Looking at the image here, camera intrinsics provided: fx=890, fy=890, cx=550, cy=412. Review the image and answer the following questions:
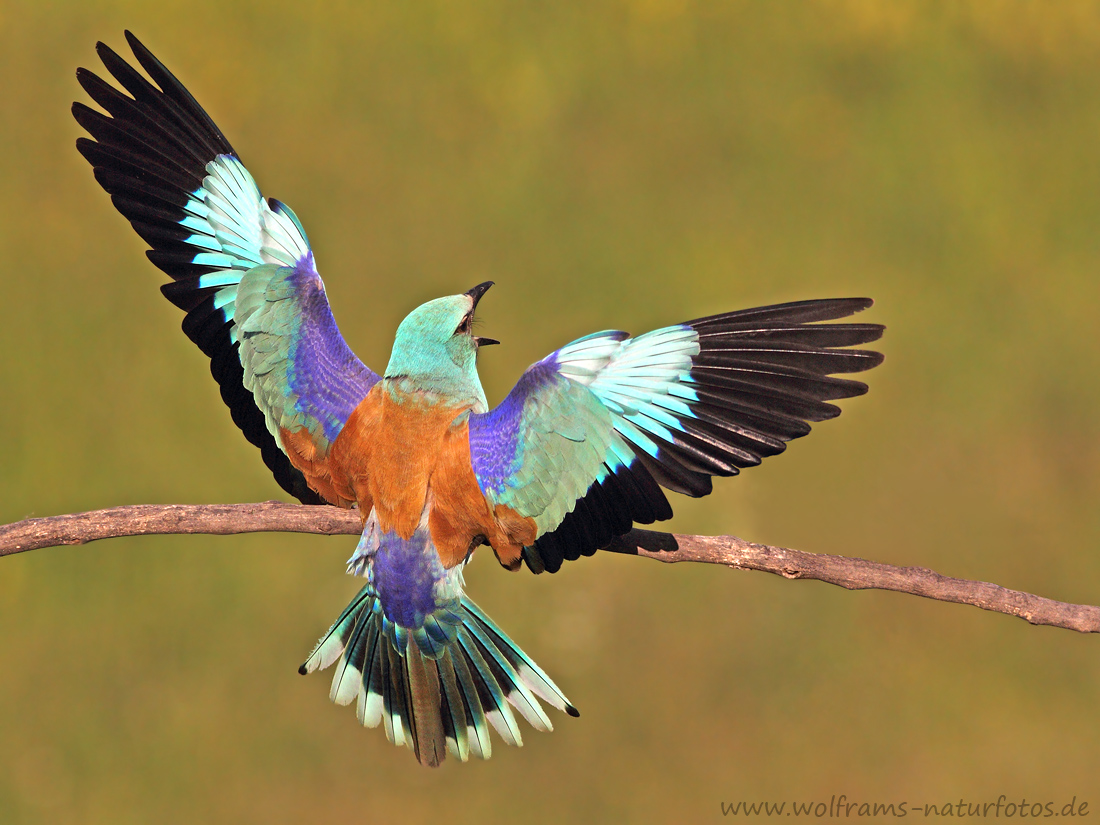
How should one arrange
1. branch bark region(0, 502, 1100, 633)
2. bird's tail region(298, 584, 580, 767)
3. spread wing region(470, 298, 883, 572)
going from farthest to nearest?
bird's tail region(298, 584, 580, 767)
branch bark region(0, 502, 1100, 633)
spread wing region(470, 298, 883, 572)

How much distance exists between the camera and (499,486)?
0.86 m

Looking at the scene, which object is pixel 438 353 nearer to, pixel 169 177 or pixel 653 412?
pixel 653 412

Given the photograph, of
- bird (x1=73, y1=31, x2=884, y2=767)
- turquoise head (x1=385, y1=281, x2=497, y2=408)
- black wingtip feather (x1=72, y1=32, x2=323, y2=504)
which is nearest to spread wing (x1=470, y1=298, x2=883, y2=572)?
bird (x1=73, y1=31, x2=884, y2=767)

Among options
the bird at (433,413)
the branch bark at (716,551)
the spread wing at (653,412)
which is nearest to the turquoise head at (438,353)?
→ the bird at (433,413)

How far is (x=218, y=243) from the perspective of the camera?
1.02m

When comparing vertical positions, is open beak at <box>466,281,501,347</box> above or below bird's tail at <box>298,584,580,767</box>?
above

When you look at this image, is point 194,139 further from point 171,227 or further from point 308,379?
point 308,379

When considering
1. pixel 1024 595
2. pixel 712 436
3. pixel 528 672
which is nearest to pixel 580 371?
pixel 712 436

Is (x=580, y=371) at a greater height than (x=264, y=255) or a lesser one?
lesser

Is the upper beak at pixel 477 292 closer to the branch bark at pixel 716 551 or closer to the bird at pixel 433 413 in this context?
the bird at pixel 433 413

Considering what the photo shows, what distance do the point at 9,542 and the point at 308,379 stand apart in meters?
0.33

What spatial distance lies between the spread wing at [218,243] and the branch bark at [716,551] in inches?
4.3

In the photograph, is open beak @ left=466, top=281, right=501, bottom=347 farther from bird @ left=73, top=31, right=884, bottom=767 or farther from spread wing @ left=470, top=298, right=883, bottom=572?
spread wing @ left=470, top=298, right=883, bottom=572

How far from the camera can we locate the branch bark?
89cm
